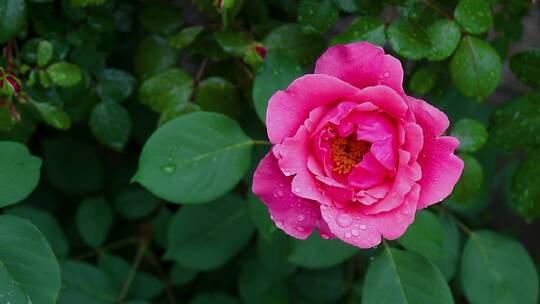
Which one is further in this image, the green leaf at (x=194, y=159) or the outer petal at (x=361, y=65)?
the green leaf at (x=194, y=159)

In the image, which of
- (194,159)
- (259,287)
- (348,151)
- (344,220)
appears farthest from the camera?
(259,287)

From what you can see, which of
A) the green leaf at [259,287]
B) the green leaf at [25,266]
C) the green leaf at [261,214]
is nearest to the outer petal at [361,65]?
the green leaf at [261,214]

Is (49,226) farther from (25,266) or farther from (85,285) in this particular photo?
(25,266)

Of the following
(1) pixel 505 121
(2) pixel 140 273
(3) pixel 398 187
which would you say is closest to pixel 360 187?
(3) pixel 398 187

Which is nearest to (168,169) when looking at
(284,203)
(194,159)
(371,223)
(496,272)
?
(194,159)

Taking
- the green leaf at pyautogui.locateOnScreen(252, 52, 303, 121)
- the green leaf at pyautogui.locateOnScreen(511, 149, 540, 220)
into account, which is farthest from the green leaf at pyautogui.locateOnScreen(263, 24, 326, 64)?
the green leaf at pyautogui.locateOnScreen(511, 149, 540, 220)

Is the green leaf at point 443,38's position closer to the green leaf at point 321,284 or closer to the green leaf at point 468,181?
the green leaf at point 468,181
